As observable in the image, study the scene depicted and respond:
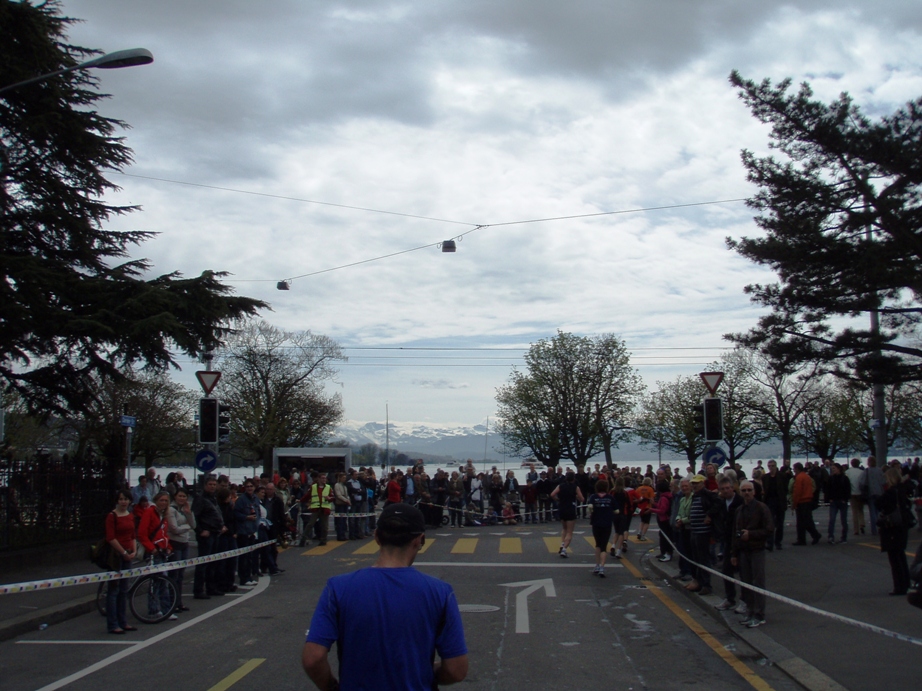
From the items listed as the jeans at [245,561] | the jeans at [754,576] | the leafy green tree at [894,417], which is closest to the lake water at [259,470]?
the leafy green tree at [894,417]

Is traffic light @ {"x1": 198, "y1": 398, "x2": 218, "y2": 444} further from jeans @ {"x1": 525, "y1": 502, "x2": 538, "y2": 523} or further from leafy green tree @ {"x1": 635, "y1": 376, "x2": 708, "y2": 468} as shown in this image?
leafy green tree @ {"x1": 635, "y1": 376, "x2": 708, "y2": 468}

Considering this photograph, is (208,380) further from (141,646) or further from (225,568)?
(141,646)

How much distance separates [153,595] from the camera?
10961 millimetres

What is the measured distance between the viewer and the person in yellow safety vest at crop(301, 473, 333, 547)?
66.9ft

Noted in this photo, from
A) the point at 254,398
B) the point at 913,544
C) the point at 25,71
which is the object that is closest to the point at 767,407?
the point at 254,398

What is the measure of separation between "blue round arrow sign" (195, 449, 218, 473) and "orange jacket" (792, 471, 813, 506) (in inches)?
490

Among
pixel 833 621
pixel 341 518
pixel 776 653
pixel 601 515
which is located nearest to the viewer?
pixel 776 653

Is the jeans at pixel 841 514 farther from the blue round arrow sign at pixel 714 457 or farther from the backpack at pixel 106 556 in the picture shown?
the backpack at pixel 106 556

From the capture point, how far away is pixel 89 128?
57.2 feet

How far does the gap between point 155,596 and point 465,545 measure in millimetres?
10659

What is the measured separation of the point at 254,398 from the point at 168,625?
48025mm

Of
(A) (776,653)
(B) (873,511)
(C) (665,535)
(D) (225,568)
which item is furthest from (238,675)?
(B) (873,511)

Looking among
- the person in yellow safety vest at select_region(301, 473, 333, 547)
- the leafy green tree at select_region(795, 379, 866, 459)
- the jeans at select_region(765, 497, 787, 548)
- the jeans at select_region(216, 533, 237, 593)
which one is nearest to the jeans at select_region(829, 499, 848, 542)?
the jeans at select_region(765, 497, 787, 548)

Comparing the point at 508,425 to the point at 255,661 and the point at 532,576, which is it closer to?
the point at 532,576
